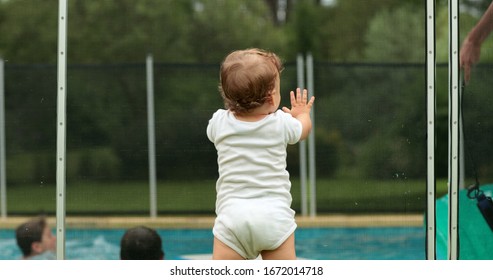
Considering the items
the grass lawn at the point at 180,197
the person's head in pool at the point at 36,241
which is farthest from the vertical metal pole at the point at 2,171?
the person's head in pool at the point at 36,241

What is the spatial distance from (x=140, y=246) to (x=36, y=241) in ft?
2.56

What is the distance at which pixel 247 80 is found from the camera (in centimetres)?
205

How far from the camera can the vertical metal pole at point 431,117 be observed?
2396 mm

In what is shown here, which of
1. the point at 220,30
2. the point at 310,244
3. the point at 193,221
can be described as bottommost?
the point at 310,244

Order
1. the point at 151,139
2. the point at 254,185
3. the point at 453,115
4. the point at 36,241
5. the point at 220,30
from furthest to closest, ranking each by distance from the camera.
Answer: the point at 220,30 → the point at 151,139 → the point at 36,241 → the point at 453,115 → the point at 254,185

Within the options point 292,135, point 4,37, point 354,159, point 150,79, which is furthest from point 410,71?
point 4,37

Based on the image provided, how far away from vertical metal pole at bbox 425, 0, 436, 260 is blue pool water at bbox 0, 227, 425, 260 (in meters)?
2.15

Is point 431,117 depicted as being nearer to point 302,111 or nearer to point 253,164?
point 302,111

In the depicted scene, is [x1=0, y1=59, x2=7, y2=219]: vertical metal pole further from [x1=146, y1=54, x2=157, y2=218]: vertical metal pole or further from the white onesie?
the white onesie

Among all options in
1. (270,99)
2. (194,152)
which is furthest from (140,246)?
(194,152)

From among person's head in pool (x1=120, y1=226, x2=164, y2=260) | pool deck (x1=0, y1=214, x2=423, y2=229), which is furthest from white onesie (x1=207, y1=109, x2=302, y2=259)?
pool deck (x1=0, y1=214, x2=423, y2=229)

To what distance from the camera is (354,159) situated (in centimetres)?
586

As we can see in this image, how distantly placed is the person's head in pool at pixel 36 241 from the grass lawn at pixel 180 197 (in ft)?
1.63
